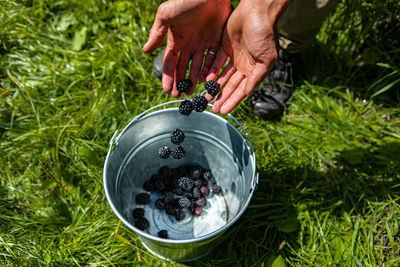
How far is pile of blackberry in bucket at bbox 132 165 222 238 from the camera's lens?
9.20 ft

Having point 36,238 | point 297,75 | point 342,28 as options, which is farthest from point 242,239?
point 342,28

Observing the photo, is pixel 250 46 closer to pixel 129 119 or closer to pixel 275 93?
pixel 275 93

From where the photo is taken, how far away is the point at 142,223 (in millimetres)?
2688

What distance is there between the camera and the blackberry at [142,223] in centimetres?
267

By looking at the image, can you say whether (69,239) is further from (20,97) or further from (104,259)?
(20,97)

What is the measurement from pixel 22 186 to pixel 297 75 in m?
3.17

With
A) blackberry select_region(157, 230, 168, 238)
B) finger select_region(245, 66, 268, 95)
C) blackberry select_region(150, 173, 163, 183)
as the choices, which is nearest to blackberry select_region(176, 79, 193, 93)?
finger select_region(245, 66, 268, 95)

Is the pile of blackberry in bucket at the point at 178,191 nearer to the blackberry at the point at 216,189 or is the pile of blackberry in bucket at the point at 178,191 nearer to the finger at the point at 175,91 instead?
the blackberry at the point at 216,189

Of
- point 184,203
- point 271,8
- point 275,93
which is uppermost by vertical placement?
point 271,8

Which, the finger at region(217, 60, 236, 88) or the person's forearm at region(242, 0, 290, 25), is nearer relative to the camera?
the person's forearm at region(242, 0, 290, 25)

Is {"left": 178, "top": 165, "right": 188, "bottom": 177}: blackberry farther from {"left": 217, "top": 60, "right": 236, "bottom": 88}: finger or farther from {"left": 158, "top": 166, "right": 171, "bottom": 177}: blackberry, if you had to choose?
{"left": 217, "top": 60, "right": 236, "bottom": 88}: finger

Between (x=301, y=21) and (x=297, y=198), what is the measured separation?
1.72m

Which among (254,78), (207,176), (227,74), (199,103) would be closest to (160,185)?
(207,176)

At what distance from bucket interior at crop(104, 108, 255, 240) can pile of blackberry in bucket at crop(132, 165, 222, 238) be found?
0.05 meters
